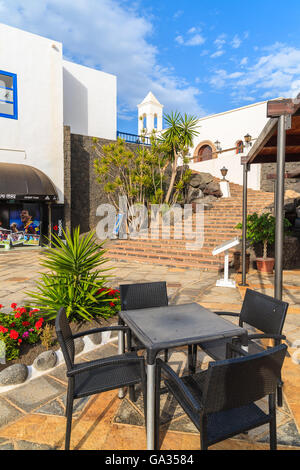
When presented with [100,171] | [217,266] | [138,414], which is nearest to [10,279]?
[217,266]

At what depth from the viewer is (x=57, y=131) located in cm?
1423

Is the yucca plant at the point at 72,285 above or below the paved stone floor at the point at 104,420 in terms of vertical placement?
above

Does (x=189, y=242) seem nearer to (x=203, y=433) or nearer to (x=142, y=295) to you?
(x=142, y=295)

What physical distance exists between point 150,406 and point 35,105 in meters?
14.5

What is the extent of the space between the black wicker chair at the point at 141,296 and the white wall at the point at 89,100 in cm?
1639

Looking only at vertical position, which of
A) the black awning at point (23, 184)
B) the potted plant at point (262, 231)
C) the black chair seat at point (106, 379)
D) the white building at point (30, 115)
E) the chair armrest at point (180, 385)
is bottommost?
the black chair seat at point (106, 379)

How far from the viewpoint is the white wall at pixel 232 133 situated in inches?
785

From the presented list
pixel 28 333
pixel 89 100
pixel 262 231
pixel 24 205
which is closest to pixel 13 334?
pixel 28 333

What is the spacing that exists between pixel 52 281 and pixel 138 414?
2.10m

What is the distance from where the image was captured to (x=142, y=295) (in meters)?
3.00

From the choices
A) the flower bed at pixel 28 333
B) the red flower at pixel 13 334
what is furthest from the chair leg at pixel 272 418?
the red flower at pixel 13 334

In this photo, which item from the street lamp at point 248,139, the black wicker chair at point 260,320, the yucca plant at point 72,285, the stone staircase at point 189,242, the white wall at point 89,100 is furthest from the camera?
the street lamp at point 248,139

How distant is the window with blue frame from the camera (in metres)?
12.8

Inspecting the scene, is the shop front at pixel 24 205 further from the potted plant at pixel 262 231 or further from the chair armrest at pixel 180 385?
the chair armrest at pixel 180 385
